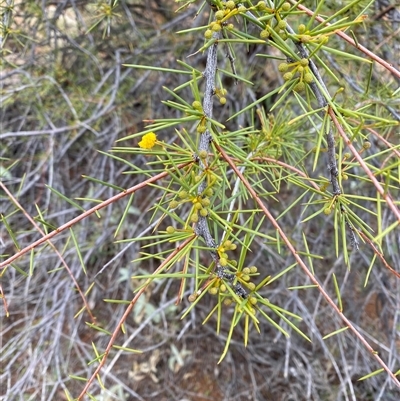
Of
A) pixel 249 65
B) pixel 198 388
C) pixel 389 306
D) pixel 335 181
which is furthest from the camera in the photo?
pixel 198 388

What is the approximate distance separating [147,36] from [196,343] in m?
1.20

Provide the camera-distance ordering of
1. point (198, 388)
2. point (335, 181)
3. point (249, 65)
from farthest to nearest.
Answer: point (198, 388)
point (249, 65)
point (335, 181)

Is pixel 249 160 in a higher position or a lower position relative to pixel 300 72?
lower

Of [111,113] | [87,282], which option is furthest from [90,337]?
[111,113]

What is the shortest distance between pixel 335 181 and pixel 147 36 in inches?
48.9

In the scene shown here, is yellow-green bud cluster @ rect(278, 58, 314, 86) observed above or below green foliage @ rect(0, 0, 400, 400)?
above

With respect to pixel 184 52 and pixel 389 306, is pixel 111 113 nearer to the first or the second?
pixel 184 52

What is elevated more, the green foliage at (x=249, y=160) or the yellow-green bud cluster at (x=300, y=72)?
the yellow-green bud cluster at (x=300, y=72)

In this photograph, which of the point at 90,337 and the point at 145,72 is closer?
the point at 145,72

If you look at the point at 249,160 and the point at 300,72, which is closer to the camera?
the point at 300,72

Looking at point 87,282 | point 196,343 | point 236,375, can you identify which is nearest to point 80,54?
point 87,282

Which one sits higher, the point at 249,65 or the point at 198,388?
the point at 249,65

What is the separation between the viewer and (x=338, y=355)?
1.51m

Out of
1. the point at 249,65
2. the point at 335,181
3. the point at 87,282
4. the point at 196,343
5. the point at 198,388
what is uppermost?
the point at 335,181
